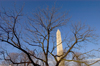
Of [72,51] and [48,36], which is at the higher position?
[48,36]

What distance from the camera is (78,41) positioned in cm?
686

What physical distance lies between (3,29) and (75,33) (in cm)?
563

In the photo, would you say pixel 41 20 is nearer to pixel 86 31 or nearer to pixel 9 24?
pixel 9 24

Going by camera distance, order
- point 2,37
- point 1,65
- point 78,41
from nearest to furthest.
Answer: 1. point 2,37
2. point 78,41
3. point 1,65

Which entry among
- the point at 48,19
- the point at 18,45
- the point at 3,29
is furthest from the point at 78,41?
the point at 3,29

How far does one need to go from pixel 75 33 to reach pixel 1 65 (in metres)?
26.6

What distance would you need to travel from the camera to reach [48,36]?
22.7 ft

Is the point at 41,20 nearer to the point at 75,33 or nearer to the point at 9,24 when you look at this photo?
the point at 9,24

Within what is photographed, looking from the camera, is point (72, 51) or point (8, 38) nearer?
point (8, 38)

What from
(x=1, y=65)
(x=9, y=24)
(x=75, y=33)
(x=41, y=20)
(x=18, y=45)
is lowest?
(x=1, y=65)

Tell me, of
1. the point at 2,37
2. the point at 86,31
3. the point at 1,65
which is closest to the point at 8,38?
the point at 2,37

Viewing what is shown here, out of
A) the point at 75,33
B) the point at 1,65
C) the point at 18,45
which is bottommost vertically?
the point at 1,65

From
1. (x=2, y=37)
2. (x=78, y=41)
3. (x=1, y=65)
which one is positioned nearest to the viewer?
(x=2, y=37)

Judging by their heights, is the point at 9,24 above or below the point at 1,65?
above
